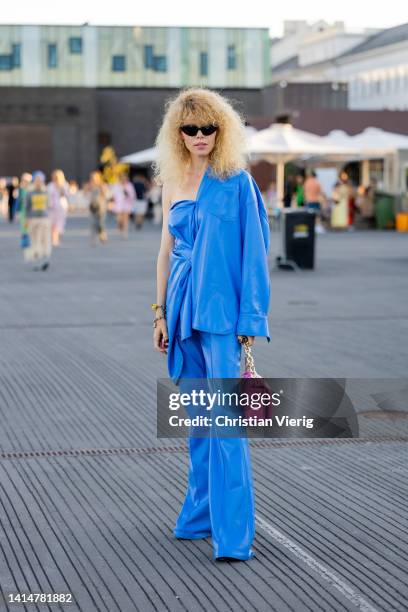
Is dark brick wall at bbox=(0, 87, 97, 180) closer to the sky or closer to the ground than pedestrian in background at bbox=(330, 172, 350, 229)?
closer to the sky

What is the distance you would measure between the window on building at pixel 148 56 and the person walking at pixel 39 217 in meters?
70.5

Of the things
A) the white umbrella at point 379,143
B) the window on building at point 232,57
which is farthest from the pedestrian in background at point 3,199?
the white umbrella at point 379,143

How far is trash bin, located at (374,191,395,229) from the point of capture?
42062 mm

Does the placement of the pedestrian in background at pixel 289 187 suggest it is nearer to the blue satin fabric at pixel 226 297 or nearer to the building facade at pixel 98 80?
the blue satin fabric at pixel 226 297

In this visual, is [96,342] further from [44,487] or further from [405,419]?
[44,487]

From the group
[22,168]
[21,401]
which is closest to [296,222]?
[21,401]

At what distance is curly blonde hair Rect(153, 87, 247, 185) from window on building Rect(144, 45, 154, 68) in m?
88.9

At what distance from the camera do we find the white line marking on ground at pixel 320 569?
481 cm

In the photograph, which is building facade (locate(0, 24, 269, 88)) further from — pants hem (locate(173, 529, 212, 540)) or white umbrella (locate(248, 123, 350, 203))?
pants hem (locate(173, 529, 212, 540))

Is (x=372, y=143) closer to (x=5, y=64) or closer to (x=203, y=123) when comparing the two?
(x=203, y=123)

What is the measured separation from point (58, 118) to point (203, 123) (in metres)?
84.1

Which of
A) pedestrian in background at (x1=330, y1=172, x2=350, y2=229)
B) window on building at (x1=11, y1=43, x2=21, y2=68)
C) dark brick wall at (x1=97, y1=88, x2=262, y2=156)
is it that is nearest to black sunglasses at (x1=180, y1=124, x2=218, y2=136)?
pedestrian in background at (x1=330, y1=172, x2=350, y2=229)

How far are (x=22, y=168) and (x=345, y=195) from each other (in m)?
50.1

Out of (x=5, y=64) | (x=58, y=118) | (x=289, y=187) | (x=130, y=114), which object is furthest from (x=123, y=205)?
(x=5, y=64)
